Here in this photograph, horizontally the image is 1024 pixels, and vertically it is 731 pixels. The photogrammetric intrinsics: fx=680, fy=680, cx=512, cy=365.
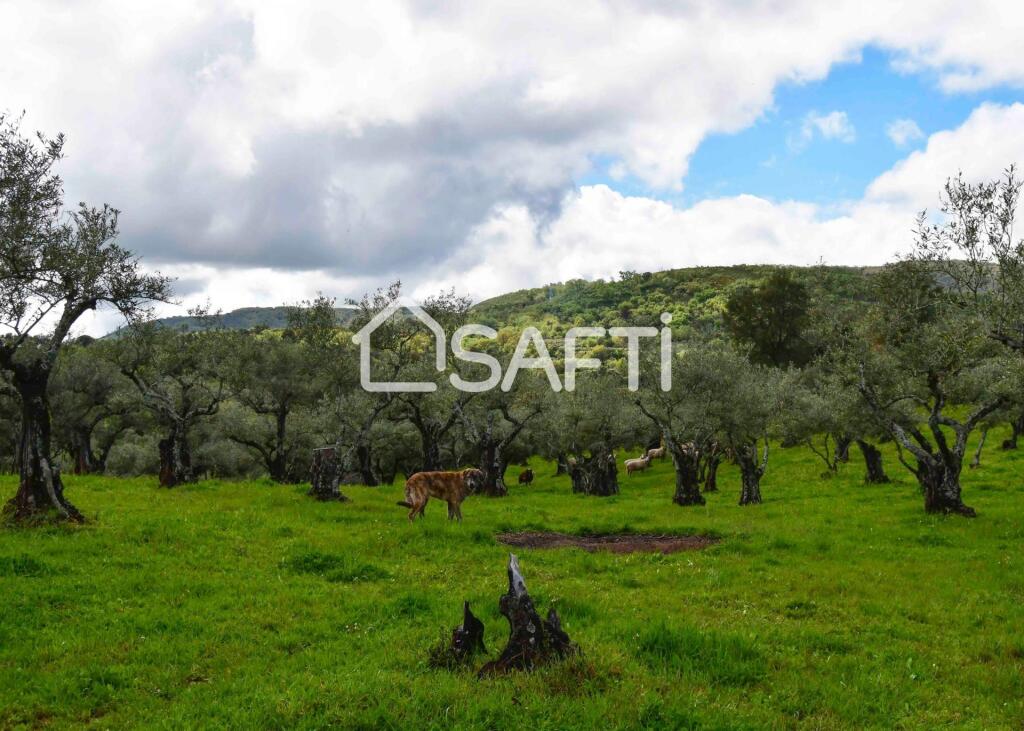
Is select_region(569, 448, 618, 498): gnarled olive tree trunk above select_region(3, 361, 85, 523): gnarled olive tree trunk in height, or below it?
below

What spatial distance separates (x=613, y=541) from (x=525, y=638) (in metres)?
15.5

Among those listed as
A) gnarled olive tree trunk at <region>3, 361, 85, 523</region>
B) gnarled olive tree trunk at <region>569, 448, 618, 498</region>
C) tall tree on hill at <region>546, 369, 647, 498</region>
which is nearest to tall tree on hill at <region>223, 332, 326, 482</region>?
tall tree on hill at <region>546, 369, 647, 498</region>

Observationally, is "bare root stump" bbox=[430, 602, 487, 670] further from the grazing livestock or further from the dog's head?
the grazing livestock

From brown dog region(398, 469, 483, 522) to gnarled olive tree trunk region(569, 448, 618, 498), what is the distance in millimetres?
22273

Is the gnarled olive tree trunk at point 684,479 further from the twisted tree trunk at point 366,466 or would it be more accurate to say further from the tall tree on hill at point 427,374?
the twisted tree trunk at point 366,466

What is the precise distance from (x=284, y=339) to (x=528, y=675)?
129ft

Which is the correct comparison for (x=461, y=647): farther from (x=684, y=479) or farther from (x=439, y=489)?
(x=684, y=479)

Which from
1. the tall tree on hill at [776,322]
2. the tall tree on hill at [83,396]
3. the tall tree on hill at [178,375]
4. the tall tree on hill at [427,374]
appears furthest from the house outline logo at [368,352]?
the tall tree on hill at [776,322]

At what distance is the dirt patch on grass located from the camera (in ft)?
74.4

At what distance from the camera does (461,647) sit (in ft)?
33.9

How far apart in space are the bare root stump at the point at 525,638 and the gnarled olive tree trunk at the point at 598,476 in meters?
37.4

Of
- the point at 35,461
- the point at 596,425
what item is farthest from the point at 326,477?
the point at 596,425

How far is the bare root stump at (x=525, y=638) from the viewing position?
9703 millimetres

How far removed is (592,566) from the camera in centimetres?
1934
